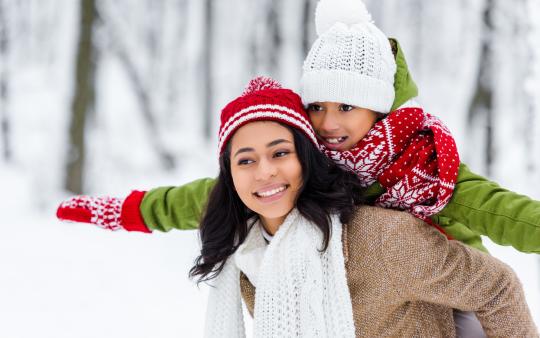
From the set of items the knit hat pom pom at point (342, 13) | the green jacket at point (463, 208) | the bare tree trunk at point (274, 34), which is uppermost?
the bare tree trunk at point (274, 34)

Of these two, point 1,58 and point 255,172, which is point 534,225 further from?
point 1,58

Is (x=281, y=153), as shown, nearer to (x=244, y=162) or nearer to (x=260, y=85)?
(x=244, y=162)

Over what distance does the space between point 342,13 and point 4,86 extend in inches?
360

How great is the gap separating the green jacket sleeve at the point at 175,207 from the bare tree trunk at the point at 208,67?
8640 mm

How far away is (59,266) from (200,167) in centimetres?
570

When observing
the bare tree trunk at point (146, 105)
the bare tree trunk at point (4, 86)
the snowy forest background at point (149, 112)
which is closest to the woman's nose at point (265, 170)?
the snowy forest background at point (149, 112)

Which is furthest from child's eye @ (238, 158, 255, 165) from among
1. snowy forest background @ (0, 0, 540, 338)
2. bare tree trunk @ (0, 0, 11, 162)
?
bare tree trunk @ (0, 0, 11, 162)

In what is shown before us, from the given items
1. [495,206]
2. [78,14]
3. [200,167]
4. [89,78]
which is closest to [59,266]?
[89,78]

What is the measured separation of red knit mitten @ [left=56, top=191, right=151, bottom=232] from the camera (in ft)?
7.91

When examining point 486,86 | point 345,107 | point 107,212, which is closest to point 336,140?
point 345,107

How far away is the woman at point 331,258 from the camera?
1.77 metres

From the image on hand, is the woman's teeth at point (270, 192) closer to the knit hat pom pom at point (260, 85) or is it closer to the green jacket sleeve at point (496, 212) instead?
the knit hat pom pom at point (260, 85)

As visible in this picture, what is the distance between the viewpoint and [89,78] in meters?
6.34

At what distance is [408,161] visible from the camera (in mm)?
1923
